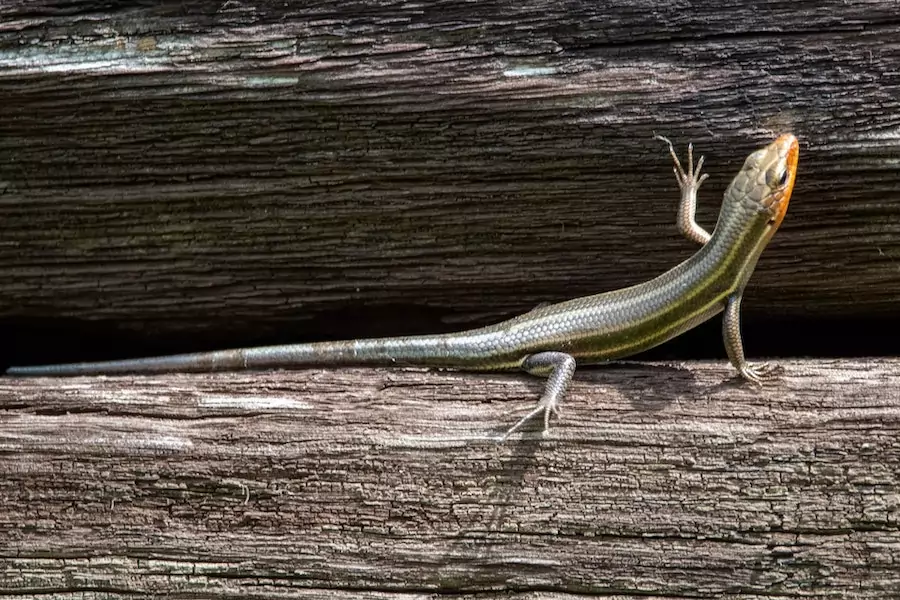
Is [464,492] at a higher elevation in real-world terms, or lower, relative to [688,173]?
lower

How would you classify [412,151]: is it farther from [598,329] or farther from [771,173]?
[771,173]

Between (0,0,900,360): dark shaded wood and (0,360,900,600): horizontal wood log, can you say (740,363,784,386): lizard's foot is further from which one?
(0,0,900,360): dark shaded wood

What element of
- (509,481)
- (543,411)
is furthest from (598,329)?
(509,481)

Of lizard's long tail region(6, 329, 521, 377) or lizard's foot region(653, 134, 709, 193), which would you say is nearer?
lizard's foot region(653, 134, 709, 193)

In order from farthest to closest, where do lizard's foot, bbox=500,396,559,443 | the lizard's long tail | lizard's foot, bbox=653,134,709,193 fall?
the lizard's long tail → lizard's foot, bbox=653,134,709,193 → lizard's foot, bbox=500,396,559,443

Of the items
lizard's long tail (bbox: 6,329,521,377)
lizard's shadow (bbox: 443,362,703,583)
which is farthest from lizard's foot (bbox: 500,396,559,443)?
lizard's long tail (bbox: 6,329,521,377)

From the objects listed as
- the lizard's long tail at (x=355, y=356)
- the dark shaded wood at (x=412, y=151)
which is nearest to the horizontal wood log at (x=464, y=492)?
the lizard's long tail at (x=355, y=356)
